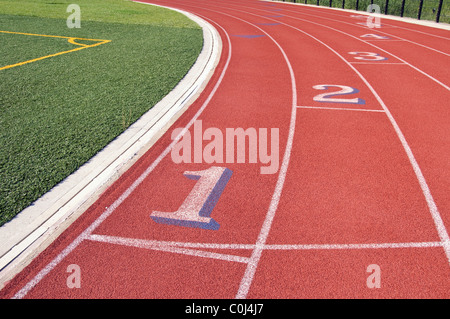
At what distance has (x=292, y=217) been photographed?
502 centimetres

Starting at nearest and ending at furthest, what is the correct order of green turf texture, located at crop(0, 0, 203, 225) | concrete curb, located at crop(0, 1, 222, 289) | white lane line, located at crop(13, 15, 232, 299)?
white lane line, located at crop(13, 15, 232, 299), concrete curb, located at crop(0, 1, 222, 289), green turf texture, located at crop(0, 0, 203, 225)

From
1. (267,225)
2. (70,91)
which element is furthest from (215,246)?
(70,91)

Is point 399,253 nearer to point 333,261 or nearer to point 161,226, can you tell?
point 333,261

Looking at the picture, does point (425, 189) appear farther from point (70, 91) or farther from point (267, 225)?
point (70, 91)

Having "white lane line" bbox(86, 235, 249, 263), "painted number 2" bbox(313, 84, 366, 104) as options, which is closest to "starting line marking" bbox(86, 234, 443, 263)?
"white lane line" bbox(86, 235, 249, 263)

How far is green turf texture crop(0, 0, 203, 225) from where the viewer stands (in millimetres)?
5695

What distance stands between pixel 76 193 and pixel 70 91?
450 cm

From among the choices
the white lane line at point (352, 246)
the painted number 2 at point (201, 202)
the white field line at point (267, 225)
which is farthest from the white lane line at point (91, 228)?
the white lane line at point (352, 246)

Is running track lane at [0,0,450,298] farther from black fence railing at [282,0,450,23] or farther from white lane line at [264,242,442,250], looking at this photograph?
black fence railing at [282,0,450,23]

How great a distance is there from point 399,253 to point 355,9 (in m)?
28.2

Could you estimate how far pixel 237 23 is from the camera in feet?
73.6

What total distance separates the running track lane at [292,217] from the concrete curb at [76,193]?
15 cm

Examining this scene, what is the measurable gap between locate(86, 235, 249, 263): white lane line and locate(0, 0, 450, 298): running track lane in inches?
0.7

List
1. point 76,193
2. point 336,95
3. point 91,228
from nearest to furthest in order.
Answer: point 91,228 < point 76,193 < point 336,95
